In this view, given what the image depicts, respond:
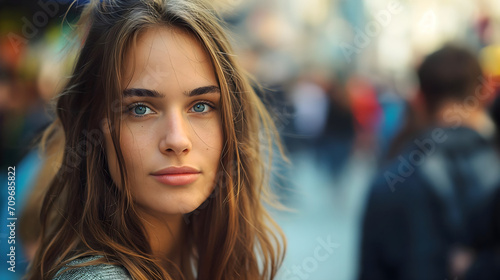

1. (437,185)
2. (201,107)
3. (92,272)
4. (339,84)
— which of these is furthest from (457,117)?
(92,272)

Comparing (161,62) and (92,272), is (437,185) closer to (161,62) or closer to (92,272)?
(161,62)

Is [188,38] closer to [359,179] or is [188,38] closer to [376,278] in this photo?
[376,278]

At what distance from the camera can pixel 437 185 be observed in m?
1.86

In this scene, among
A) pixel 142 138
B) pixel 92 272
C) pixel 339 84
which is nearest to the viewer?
pixel 92 272

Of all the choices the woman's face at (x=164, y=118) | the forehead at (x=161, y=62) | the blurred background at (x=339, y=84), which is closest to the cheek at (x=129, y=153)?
the woman's face at (x=164, y=118)

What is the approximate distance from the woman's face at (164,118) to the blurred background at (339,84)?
1.09 meters

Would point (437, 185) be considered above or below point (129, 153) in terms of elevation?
above

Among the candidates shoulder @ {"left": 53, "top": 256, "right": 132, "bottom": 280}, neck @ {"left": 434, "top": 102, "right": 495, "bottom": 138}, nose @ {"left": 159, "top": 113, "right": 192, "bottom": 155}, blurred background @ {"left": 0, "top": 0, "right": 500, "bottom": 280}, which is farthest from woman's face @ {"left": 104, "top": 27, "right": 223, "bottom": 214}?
neck @ {"left": 434, "top": 102, "right": 495, "bottom": 138}

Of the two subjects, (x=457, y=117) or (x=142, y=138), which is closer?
(x=142, y=138)

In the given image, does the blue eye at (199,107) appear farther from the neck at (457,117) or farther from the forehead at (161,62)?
the neck at (457,117)

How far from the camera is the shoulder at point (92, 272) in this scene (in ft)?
2.97

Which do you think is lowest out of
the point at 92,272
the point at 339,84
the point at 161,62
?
the point at 92,272

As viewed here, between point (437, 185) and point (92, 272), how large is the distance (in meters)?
1.41

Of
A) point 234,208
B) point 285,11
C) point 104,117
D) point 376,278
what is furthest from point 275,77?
point 104,117
